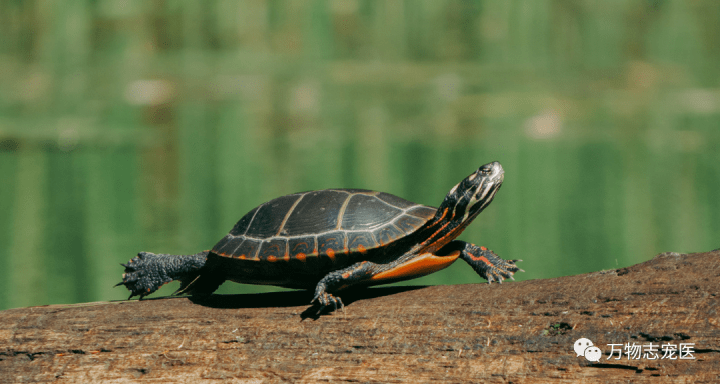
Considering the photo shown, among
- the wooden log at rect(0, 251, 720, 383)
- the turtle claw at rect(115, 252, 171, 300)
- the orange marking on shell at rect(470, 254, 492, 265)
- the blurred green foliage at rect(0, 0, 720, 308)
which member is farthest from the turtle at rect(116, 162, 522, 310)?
the blurred green foliage at rect(0, 0, 720, 308)

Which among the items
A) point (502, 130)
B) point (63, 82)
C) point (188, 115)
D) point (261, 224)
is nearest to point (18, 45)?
point (63, 82)

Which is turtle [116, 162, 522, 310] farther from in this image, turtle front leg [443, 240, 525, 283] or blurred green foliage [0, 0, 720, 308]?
blurred green foliage [0, 0, 720, 308]

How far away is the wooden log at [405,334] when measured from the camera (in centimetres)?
246

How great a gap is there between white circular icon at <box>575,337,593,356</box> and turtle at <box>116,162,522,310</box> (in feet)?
2.81

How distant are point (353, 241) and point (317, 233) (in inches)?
10.8

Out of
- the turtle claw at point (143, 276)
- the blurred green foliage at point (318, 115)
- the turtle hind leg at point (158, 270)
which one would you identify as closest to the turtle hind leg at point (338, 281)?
the turtle hind leg at point (158, 270)

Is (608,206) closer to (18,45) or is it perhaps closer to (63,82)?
(63,82)

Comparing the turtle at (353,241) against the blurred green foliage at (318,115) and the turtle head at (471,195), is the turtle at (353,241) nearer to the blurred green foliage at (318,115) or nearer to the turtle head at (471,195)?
the turtle head at (471,195)

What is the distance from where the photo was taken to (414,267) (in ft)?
11.3

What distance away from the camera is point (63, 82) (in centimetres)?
2339

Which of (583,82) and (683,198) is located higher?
(583,82)

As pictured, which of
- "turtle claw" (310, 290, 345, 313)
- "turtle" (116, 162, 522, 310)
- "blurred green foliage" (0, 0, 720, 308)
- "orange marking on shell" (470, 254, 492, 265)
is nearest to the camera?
"turtle claw" (310, 290, 345, 313)

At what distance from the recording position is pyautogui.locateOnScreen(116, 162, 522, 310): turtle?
3.35 m

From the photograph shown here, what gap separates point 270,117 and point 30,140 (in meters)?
11.8
